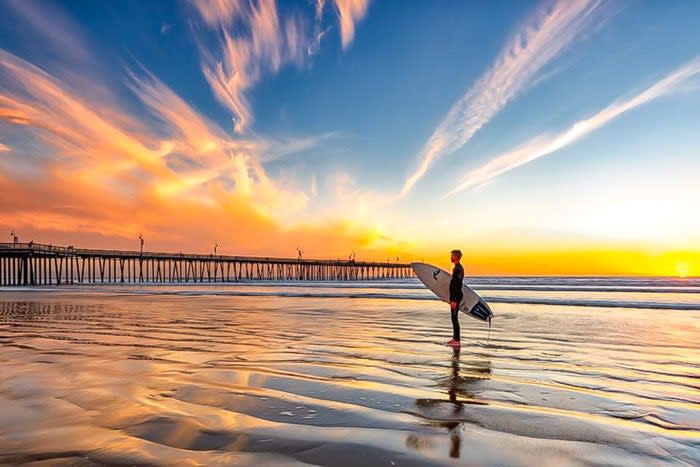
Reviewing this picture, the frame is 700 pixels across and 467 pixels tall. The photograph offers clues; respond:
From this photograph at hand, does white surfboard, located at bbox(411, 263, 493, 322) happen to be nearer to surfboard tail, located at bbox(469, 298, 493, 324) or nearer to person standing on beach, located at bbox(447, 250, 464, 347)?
surfboard tail, located at bbox(469, 298, 493, 324)

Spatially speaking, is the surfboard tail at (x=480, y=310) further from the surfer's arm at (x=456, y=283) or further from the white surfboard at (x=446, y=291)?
the surfer's arm at (x=456, y=283)

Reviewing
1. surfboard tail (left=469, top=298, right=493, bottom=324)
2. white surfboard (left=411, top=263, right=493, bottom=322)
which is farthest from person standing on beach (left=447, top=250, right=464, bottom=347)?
surfboard tail (left=469, top=298, right=493, bottom=324)

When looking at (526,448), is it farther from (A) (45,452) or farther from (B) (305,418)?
(A) (45,452)

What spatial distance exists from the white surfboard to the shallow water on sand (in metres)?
1.91

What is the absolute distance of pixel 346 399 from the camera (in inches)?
195

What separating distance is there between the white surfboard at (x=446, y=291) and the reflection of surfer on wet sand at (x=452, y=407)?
5.16 metres

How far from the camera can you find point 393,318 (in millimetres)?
14711

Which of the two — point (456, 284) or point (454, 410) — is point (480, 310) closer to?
point (456, 284)

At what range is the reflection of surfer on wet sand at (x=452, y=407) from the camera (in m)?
3.69

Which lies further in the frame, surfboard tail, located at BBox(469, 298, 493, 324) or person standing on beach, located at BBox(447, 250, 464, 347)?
surfboard tail, located at BBox(469, 298, 493, 324)

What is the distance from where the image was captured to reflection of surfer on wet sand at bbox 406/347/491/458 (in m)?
3.69

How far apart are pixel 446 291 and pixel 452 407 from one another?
9757 mm

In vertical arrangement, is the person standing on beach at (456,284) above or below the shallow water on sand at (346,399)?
above

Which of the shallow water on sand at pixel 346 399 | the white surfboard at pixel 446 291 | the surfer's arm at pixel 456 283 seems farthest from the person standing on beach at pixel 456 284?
the white surfboard at pixel 446 291
